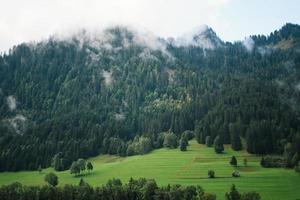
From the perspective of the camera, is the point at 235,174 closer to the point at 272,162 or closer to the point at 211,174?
the point at 211,174

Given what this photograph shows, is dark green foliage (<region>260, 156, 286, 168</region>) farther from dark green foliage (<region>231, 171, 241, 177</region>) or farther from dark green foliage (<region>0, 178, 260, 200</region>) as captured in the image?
dark green foliage (<region>0, 178, 260, 200</region>)

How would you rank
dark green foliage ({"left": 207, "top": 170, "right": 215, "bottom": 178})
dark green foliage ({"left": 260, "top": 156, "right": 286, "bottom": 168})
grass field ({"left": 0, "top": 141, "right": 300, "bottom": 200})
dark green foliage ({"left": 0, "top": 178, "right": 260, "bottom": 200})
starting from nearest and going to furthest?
dark green foliage ({"left": 0, "top": 178, "right": 260, "bottom": 200}), grass field ({"left": 0, "top": 141, "right": 300, "bottom": 200}), dark green foliage ({"left": 207, "top": 170, "right": 215, "bottom": 178}), dark green foliage ({"left": 260, "top": 156, "right": 286, "bottom": 168})

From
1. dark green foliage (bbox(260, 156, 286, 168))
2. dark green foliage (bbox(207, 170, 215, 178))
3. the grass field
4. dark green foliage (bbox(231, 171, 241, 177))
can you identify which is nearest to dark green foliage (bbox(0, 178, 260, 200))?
the grass field

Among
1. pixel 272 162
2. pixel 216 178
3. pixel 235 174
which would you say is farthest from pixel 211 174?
pixel 272 162

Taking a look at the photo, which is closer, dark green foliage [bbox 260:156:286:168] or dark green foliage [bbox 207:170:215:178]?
dark green foliage [bbox 207:170:215:178]

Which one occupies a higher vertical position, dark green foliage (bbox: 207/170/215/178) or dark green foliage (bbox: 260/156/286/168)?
dark green foliage (bbox: 260/156/286/168)

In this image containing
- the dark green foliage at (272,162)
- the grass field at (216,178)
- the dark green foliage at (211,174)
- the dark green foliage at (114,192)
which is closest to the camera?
the dark green foliage at (114,192)

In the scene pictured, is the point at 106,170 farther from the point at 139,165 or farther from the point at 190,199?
the point at 190,199

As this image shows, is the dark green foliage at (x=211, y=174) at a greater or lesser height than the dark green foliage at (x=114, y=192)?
greater

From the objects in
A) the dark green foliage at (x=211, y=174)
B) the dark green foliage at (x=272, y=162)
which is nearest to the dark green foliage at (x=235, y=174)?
the dark green foliage at (x=211, y=174)

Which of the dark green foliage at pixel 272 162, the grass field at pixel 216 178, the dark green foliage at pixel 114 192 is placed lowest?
the dark green foliage at pixel 114 192

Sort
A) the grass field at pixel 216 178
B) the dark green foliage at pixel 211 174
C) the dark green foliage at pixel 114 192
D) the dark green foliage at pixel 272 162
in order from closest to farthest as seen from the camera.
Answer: the dark green foliage at pixel 114 192
the grass field at pixel 216 178
the dark green foliage at pixel 211 174
the dark green foliage at pixel 272 162

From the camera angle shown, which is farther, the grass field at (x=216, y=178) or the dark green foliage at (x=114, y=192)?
the grass field at (x=216, y=178)

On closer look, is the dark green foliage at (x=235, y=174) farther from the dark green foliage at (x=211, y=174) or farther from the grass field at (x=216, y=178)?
the dark green foliage at (x=211, y=174)
